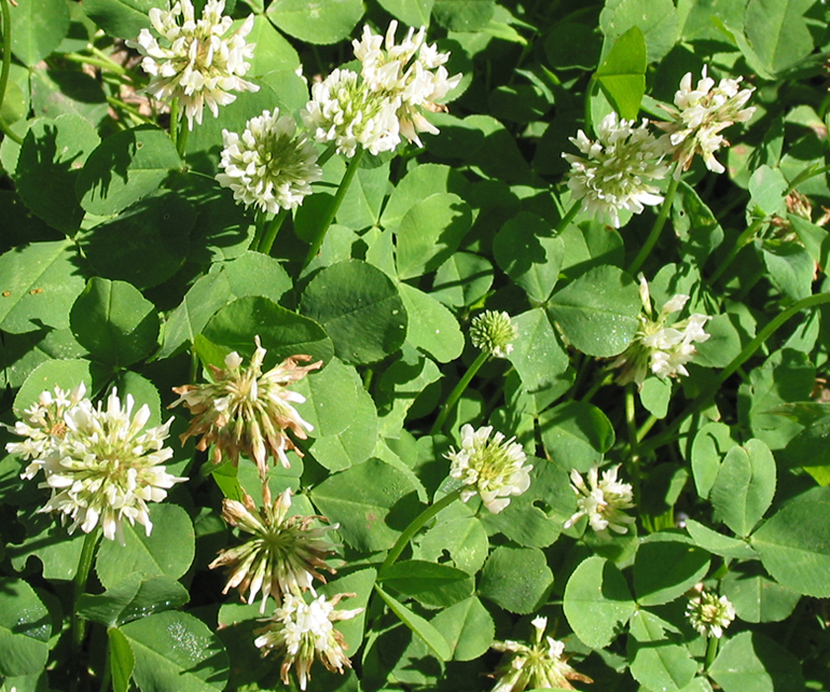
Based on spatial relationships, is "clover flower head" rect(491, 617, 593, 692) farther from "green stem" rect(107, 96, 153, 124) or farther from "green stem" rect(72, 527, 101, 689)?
"green stem" rect(107, 96, 153, 124)

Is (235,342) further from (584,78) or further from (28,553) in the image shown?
(584,78)

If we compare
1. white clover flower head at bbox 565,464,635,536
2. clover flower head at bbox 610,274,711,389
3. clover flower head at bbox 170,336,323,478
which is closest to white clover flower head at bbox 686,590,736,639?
white clover flower head at bbox 565,464,635,536

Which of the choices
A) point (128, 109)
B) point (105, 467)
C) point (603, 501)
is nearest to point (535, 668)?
point (603, 501)

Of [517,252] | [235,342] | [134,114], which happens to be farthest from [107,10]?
[517,252]

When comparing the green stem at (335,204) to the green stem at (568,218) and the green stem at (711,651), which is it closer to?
the green stem at (568,218)

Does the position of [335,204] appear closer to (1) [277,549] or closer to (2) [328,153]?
(2) [328,153]
